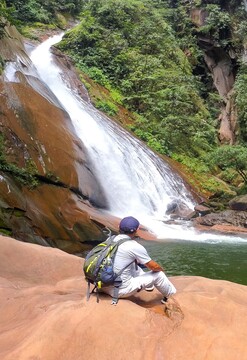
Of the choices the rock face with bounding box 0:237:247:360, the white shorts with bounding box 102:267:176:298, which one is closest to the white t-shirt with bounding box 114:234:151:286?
the white shorts with bounding box 102:267:176:298

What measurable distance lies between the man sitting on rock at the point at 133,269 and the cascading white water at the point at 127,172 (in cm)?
1081

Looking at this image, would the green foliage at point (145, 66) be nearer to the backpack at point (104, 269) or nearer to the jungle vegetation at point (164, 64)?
the jungle vegetation at point (164, 64)

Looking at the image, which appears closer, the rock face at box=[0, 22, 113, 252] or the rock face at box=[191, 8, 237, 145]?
Answer: the rock face at box=[0, 22, 113, 252]

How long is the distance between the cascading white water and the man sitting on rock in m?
10.8

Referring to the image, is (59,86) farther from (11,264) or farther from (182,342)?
(182,342)

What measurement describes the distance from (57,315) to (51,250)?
3.32m

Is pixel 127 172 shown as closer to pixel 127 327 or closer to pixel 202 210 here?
pixel 202 210

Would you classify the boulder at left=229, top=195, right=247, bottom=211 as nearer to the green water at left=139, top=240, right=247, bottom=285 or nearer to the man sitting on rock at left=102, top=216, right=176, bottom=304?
the green water at left=139, top=240, right=247, bottom=285

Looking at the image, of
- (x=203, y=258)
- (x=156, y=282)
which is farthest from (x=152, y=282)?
(x=203, y=258)

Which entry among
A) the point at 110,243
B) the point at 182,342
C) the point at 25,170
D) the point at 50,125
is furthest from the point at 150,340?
the point at 50,125

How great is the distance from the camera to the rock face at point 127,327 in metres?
3.70

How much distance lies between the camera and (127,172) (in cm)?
1920

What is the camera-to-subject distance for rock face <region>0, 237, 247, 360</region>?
3.70 meters

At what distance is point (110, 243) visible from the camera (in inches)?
177
